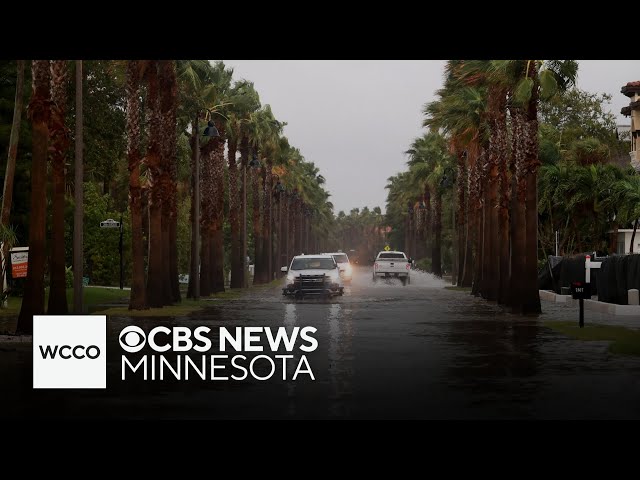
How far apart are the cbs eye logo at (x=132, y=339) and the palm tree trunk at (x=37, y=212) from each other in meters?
2.27

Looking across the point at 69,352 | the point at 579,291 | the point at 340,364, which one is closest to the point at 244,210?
the point at 579,291

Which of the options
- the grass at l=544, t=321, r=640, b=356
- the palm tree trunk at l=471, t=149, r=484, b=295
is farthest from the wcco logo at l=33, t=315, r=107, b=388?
the palm tree trunk at l=471, t=149, r=484, b=295

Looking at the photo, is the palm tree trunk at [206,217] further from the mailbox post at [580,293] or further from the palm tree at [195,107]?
the mailbox post at [580,293]

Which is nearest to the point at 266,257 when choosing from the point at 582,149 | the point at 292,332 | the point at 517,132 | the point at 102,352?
the point at 582,149

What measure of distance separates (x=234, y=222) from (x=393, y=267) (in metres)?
17.1

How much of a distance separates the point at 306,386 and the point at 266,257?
2533 inches

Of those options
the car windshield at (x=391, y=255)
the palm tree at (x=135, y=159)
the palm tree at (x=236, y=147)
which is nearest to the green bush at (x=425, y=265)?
the car windshield at (x=391, y=255)

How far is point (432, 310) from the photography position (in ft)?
141

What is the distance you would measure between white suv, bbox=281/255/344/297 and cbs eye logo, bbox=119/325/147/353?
1852cm

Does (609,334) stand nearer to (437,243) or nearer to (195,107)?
(195,107)

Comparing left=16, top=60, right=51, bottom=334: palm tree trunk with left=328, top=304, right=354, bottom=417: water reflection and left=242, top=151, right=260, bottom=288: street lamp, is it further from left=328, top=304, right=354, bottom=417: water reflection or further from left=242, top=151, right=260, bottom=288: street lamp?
left=242, top=151, right=260, bottom=288: street lamp

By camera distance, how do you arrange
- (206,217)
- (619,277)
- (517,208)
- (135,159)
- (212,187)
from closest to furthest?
1. (135,159)
2. (517,208)
3. (619,277)
4. (212,187)
5. (206,217)

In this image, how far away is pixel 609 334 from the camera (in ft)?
98.4

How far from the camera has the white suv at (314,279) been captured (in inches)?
1972
